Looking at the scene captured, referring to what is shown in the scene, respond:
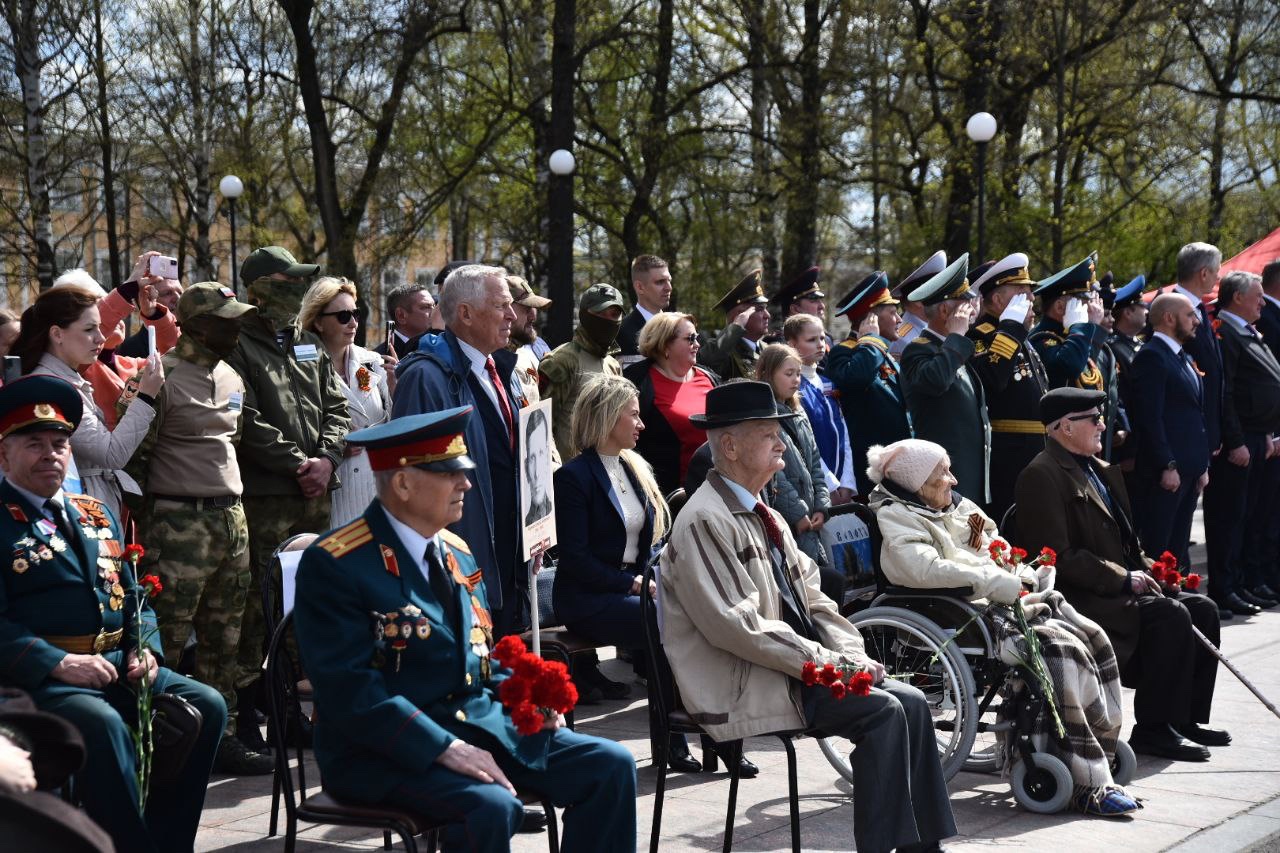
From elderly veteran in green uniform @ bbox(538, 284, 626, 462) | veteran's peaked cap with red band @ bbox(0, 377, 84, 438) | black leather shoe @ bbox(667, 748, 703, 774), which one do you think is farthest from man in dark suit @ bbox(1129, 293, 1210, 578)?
veteran's peaked cap with red band @ bbox(0, 377, 84, 438)

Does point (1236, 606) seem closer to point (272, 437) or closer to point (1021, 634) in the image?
point (1021, 634)

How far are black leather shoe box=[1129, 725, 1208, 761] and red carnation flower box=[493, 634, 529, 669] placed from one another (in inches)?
150

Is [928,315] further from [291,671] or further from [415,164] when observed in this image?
[415,164]

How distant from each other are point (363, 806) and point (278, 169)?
2765 centimetres

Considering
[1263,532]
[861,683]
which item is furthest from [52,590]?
[1263,532]

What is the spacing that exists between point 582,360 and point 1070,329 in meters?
3.46

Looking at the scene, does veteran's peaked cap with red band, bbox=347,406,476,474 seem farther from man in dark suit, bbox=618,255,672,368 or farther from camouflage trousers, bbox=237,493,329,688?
man in dark suit, bbox=618,255,672,368

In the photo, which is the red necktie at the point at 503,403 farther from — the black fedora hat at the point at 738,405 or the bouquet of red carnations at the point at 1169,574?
the bouquet of red carnations at the point at 1169,574

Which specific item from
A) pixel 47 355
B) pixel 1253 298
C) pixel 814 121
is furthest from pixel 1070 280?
pixel 814 121

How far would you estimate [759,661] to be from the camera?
491 centimetres

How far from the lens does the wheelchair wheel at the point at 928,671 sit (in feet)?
19.3

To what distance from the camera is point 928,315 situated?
9055mm

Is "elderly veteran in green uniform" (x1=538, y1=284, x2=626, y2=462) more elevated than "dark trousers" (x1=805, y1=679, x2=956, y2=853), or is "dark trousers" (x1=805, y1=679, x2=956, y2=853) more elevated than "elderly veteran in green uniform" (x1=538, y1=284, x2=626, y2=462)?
"elderly veteran in green uniform" (x1=538, y1=284, x2=626, y2=462)

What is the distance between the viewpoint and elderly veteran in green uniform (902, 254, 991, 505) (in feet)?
28.7
